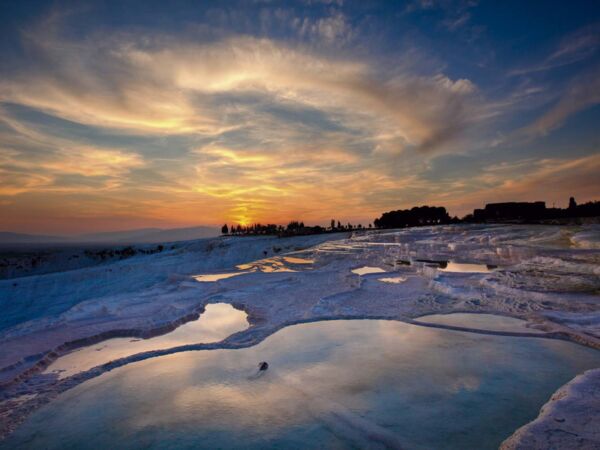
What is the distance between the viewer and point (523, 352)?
4.73 m

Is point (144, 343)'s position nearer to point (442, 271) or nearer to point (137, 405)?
point (137, 405)

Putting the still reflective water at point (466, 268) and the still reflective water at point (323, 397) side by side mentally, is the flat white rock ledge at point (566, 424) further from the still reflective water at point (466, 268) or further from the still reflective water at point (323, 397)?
the still reflective water at point (466, 268)

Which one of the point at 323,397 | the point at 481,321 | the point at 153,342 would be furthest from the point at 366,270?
the point at 323,397

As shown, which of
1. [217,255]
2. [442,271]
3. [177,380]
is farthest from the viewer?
[217,255]

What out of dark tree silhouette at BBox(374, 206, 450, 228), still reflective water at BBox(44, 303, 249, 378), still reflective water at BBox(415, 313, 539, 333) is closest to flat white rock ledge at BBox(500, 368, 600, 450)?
still reflective water at BBox(415, 313, 539, 333)

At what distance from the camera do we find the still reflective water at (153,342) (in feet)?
17.0

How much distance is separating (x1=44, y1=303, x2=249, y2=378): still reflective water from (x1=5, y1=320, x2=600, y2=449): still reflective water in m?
0.73

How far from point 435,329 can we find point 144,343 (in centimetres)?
559

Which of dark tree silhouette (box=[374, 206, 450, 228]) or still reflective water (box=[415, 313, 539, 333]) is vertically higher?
dark tree silhouette (box=[374, 206, 450, 228])

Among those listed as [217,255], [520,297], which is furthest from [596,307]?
[217,255]

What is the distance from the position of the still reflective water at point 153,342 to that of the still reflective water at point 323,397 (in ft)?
2.39

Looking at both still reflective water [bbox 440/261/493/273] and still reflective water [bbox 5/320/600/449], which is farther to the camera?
still reflective water [bbox 440/261/493/273]

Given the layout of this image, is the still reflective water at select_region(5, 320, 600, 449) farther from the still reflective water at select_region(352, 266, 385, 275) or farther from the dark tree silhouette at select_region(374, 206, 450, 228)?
the dark tree silhouette at select_region(374, 206, 450, 228)

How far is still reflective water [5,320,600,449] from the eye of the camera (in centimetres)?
306
